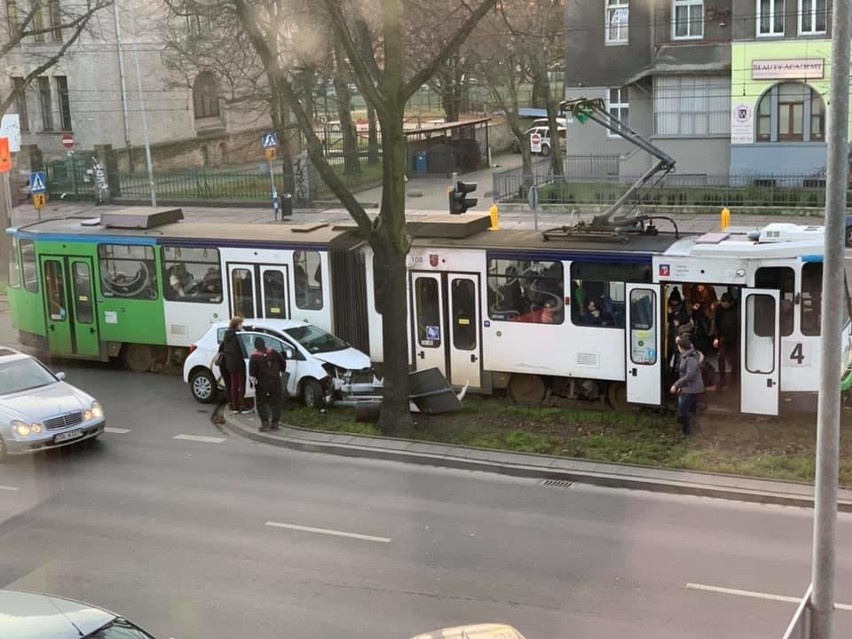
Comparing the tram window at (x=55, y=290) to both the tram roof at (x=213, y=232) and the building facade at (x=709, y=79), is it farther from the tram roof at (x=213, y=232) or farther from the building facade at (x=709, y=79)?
the building facade at (x=709, y=79)

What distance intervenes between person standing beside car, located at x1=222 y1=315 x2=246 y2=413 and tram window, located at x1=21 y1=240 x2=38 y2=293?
6522mm

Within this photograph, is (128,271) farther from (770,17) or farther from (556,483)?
(770,17)

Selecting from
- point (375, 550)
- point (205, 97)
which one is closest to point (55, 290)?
point (375, 550)

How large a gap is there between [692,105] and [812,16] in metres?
5.39

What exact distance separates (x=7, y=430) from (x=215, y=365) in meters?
3.94

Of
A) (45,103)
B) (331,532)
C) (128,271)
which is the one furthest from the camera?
(45,103)

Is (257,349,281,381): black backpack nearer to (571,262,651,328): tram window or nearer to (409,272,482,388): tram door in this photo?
(409,272,482,388): tram door

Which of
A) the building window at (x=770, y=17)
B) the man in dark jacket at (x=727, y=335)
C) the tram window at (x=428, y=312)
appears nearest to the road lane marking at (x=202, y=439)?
the tram window at (x=428, y=312)

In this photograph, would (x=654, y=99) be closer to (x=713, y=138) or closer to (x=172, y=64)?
(x=713, y=138)

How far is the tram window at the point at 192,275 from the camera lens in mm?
20656

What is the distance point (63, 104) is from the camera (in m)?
58.6

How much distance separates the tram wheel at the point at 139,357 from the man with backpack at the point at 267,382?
5.44m

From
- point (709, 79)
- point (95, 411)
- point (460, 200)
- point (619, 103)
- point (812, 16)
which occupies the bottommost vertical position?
point (95, 411)

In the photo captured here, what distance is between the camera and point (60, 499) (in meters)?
14.0
